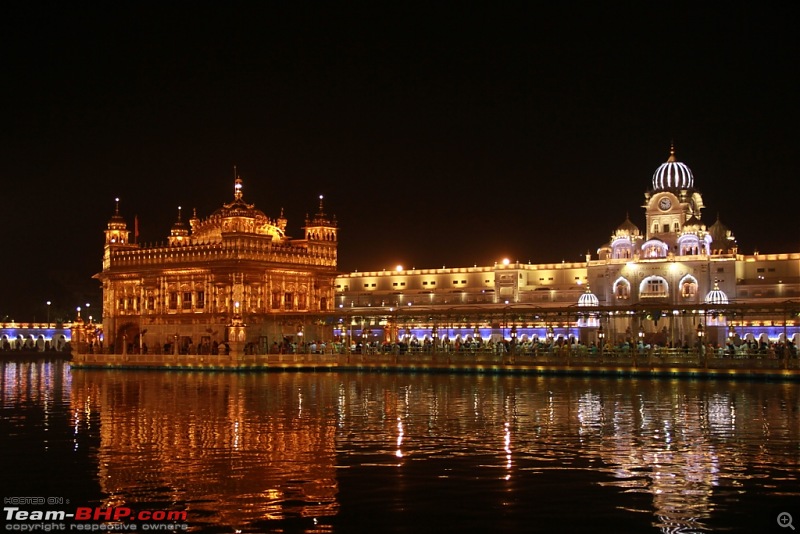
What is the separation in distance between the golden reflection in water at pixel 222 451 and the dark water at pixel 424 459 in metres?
0.06

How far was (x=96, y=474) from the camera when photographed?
1833 centimetres

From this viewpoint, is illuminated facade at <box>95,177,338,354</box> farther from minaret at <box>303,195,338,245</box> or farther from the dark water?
the dark water

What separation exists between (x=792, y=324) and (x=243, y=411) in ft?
180

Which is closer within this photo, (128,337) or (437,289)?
(128,337)

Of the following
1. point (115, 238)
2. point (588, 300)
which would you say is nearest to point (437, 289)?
point (588, 300)

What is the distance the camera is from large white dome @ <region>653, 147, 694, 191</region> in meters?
89.7

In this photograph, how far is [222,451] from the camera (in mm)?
20938

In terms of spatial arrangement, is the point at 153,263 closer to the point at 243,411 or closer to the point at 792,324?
the point at 243,411

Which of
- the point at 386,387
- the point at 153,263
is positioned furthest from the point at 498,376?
the point at 153,263

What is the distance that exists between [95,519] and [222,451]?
6.32 meters
